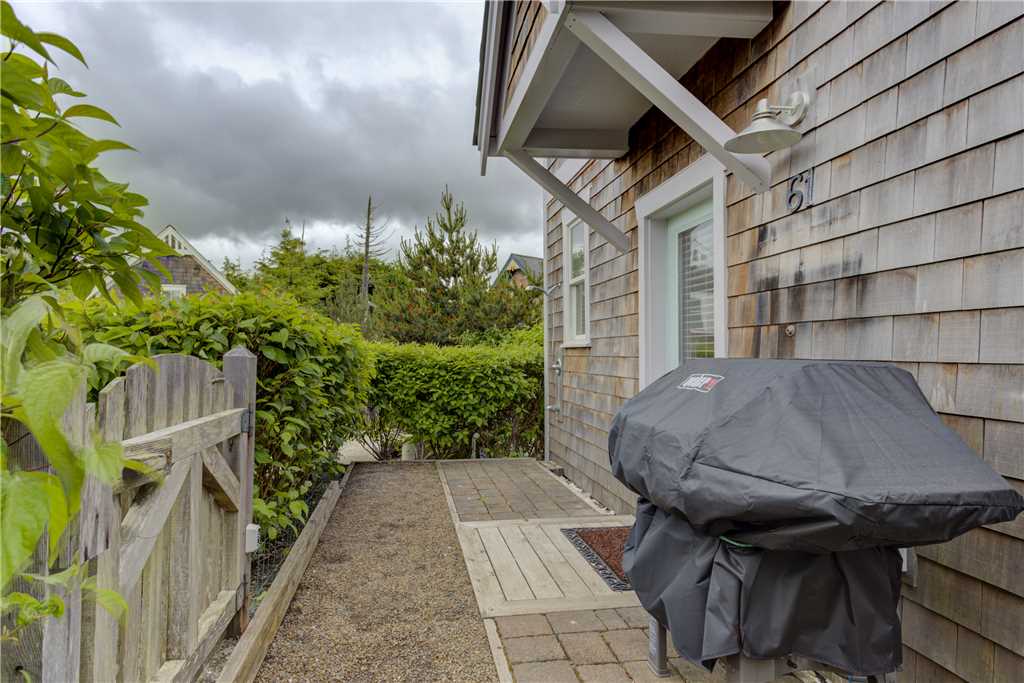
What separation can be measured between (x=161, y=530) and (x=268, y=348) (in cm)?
144

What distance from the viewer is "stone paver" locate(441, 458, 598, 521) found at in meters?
4.82

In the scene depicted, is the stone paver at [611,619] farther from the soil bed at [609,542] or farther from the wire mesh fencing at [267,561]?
the wire mesh fencing at [267,561]

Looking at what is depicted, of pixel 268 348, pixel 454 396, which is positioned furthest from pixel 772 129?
pixel 454 396

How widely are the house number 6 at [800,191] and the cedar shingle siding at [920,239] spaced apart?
4cm

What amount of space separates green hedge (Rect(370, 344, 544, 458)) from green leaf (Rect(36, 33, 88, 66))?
22.1 ft

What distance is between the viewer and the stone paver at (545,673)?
232cm

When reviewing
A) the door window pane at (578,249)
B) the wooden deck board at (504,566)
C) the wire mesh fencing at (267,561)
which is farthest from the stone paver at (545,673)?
the door window pane at (578,249)

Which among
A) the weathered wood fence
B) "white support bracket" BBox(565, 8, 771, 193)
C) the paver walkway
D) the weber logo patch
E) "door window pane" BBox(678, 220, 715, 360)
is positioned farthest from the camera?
"door window pane" BBox(678, 220, 715, 360)

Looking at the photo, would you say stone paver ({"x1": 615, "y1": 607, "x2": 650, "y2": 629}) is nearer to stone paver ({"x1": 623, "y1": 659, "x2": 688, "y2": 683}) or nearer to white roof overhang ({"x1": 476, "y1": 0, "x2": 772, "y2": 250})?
stone paver ({"x1": 623, "y1": 659, "x2": 688, "y2": 683})

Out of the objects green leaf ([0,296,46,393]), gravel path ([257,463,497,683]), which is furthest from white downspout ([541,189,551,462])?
green leaf ([0,296,46,393])

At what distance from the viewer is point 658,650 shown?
2297mm

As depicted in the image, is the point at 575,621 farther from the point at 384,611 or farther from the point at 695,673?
the point at 384,611

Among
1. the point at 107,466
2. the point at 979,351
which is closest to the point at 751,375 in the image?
the point at 979,351

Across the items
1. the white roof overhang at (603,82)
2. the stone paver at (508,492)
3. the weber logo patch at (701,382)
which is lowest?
the stone paver at (508,492)
